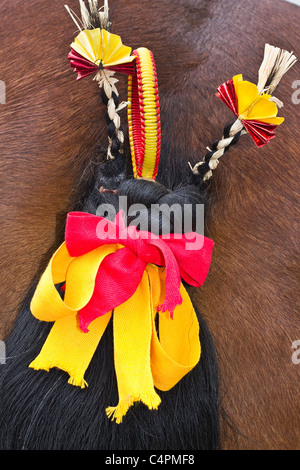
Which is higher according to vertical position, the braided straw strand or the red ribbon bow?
the braided straw strand

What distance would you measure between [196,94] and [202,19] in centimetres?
11

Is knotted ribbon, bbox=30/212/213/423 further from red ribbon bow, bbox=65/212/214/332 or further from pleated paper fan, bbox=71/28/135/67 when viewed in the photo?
pleated paper fan, bbox=71/28/135/67

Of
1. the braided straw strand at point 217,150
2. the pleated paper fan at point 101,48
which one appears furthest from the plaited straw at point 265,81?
the pleated paper fan at point 101,48

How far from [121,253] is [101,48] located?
8.4 inches

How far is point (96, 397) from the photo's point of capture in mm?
497

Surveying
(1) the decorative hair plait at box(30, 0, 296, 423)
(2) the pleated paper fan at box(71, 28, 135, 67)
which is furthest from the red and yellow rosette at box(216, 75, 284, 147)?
(2) the pleated paper fan at box(71, 28, 135, 67)

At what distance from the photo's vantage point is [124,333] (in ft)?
1.60

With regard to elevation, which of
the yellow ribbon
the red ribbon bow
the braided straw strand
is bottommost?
the yellow ribbon

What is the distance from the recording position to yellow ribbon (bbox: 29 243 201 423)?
463 millimetres

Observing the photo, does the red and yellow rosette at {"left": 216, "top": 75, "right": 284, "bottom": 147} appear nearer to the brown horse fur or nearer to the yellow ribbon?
the brown horse fur

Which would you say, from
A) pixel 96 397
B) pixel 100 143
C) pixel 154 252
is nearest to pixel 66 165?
pixel 100 143

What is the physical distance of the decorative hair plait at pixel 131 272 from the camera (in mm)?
461

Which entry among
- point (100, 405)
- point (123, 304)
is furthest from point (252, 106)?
point (100, 405)

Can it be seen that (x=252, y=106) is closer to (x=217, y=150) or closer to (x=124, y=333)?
(x=217, y=150)
